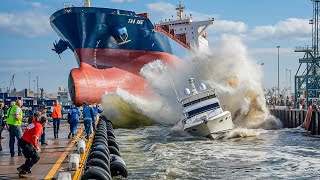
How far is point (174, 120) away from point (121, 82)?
4.85m

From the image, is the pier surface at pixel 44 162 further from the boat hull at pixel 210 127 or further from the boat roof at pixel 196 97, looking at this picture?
the boat roof at pixel 196 97

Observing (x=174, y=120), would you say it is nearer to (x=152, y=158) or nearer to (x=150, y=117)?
(x=150, y=117)

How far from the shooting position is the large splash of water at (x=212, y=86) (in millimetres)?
Answer: 29531

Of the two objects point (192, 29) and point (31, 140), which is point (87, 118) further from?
point (192, 29)

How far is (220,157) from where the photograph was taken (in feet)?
52.4

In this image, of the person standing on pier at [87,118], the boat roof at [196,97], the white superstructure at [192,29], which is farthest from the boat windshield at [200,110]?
the white superstructure at [192,29]

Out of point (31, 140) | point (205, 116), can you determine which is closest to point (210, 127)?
point (205, 116)

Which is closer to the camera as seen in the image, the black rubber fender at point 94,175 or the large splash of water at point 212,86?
the black rubber fender at point 94,175

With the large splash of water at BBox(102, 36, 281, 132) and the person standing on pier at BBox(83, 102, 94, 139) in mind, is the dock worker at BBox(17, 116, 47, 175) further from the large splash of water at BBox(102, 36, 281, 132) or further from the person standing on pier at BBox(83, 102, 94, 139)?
the large splash of water at BBox(102, 36, 281, 132)

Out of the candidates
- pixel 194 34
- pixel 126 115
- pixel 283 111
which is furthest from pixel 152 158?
pixel 194 34

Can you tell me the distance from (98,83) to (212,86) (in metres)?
8.12

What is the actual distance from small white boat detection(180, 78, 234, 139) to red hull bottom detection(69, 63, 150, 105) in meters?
9.07

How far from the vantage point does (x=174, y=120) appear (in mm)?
32094

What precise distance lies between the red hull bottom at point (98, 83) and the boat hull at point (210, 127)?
33.9ft
